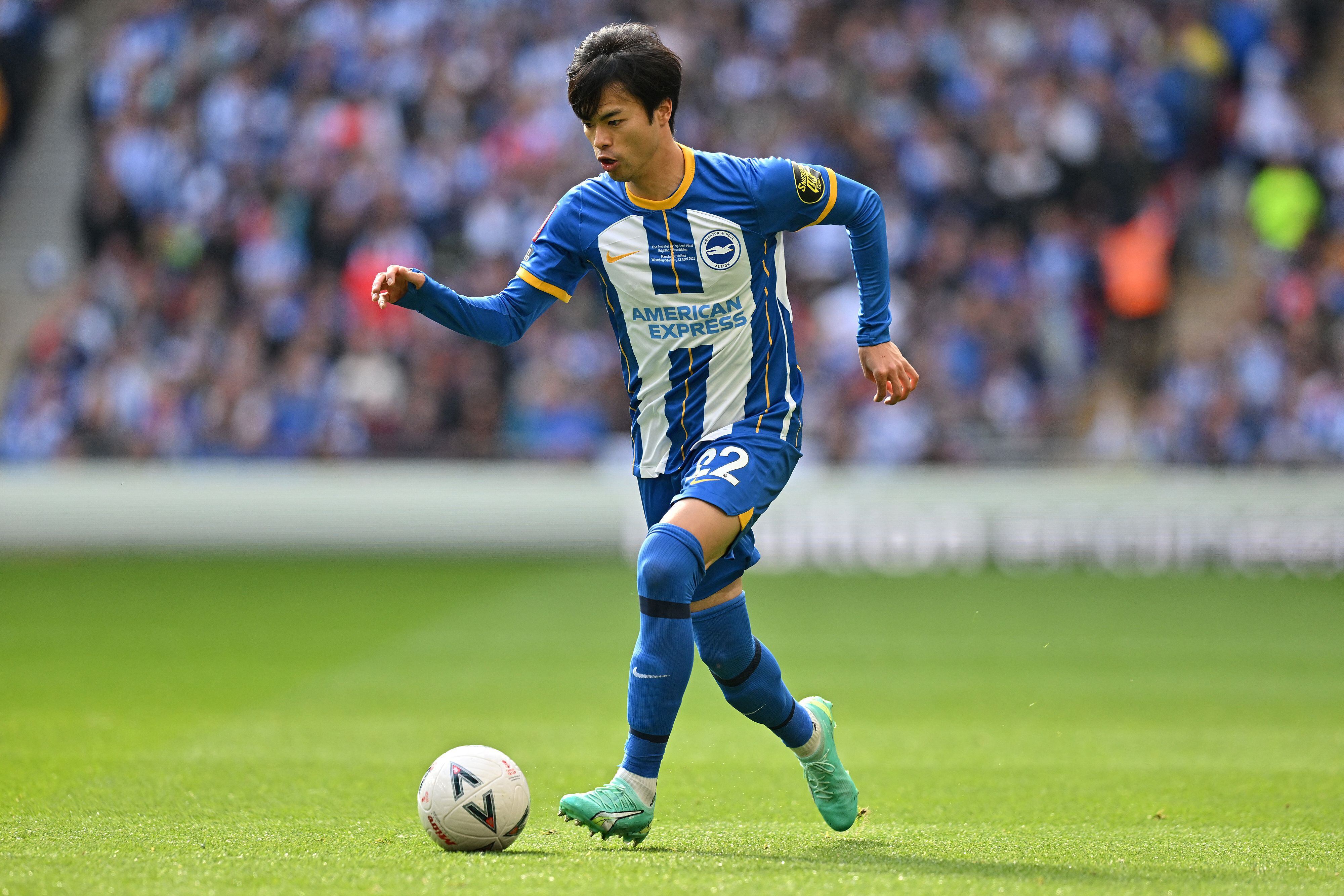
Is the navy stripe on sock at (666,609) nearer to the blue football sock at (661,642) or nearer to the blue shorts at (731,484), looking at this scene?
the blue football sock at (661,642)

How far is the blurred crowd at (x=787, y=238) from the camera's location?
15.4m

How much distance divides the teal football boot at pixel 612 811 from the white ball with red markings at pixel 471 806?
16 cm

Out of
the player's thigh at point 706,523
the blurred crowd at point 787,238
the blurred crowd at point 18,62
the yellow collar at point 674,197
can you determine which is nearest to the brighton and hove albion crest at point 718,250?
the yellow collar at point 674,197

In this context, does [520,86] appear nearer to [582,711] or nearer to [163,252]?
[163,252]

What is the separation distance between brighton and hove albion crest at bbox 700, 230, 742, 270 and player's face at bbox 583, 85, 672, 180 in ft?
1.00

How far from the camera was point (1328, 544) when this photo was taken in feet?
47.1

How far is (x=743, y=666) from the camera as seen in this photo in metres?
4.84

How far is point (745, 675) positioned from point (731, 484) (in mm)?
630

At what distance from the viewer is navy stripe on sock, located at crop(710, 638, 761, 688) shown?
4848 millimetres

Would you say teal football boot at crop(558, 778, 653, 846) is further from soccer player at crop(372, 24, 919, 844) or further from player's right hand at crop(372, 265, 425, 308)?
player's right hand at crop(372, 265, 425, 308)

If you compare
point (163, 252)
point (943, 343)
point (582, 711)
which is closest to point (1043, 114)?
point (943, 343)

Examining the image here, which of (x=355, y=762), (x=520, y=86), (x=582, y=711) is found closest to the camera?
(x=355, y=762)

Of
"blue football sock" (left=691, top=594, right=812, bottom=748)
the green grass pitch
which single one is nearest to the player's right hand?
"blue football sock" (left=691, top=594, right=812, bottom=748)

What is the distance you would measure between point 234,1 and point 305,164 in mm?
3182
